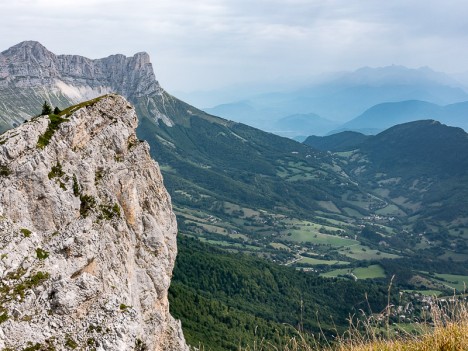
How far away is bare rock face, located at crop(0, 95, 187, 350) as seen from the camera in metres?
26.5

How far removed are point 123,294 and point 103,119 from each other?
20.8 meters

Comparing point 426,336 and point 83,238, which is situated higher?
point 426,336

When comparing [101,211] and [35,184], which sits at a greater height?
[35,184]

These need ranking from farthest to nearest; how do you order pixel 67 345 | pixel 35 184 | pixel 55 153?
pixel 55 153
pixel 35 184
pixel 67 345

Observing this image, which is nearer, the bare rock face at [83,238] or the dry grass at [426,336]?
the dry grass at [426,336]

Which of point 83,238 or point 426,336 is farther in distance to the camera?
point 83,238

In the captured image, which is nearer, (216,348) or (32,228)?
(32,228)

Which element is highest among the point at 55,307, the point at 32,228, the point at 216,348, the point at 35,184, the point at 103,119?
the point at 103,119

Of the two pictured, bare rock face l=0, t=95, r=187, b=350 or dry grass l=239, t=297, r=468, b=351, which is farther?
bare rock face l=0, t=95, r=187, b=350

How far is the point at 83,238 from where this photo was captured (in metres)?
33.1

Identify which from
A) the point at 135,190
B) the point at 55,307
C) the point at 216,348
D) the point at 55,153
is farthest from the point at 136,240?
the point at 216,348

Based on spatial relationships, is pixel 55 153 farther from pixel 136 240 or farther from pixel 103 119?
pixel 136 240

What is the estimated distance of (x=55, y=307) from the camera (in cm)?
2689

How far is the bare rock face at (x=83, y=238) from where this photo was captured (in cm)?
2654
